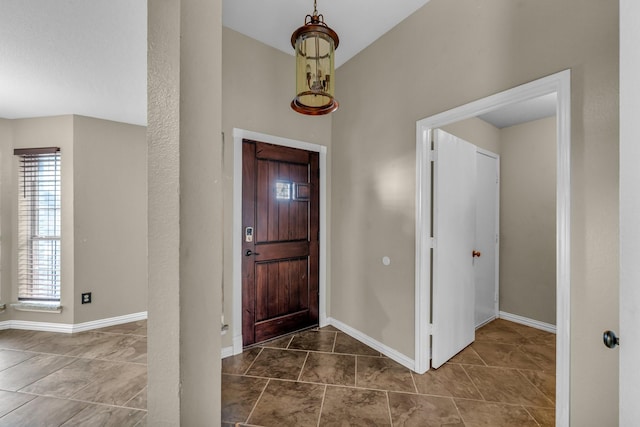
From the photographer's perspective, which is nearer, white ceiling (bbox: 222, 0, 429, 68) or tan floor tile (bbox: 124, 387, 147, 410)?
tan floor tile (bbox: 124, 387, 147, 410)

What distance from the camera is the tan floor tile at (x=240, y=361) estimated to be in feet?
7.11

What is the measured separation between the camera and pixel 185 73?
81cm

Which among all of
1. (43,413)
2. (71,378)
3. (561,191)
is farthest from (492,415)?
(71,378)

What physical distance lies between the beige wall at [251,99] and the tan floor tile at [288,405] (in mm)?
727

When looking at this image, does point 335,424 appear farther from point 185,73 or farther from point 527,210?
point 527,210

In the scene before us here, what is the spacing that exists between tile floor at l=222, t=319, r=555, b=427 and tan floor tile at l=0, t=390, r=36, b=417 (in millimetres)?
1158

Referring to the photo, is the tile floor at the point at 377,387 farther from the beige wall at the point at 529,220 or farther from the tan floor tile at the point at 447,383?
the beige wall at the point at 529,220

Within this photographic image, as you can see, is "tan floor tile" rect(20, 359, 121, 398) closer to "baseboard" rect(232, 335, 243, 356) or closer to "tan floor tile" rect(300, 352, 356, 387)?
"baseboard" rect(232, 335, 243, 356)

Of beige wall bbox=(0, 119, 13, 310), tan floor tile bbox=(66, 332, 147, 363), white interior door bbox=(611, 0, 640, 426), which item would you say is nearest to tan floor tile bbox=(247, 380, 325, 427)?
tan floor tile bbox=(66, 332, 147, 363)

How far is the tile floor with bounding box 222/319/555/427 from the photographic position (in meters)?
1.66

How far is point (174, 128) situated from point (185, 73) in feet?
0.61

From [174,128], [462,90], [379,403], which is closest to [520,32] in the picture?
[462,90]

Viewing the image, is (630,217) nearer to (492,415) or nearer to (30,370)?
(492,415)

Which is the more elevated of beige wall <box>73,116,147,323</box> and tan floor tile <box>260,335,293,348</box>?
beige wall <box>73,116,147,323</box>
